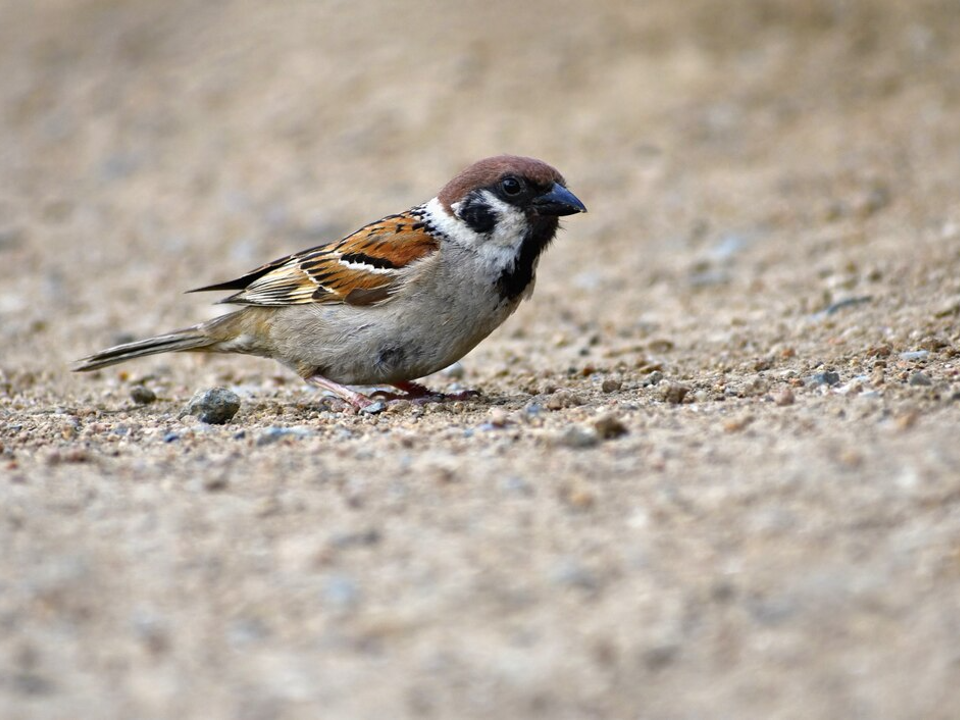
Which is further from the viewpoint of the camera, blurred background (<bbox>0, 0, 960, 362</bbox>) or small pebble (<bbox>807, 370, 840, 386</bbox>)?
blurred background (<bbox>0, 0, 960, 362</bbox>)

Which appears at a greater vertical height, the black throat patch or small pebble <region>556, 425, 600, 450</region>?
the black throat patch

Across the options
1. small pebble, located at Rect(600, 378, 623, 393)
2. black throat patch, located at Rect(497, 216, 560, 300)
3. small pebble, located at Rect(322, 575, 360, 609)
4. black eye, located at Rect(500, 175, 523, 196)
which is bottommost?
small pebble, located at Rect(322, 575, 360, 609)

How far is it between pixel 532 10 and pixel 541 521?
942cm

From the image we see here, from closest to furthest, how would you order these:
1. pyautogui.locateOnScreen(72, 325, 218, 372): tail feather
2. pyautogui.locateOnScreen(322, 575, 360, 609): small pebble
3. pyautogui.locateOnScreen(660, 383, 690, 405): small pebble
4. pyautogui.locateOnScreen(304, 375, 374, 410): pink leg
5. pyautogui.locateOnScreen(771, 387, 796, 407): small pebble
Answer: pyautogui.locateOnScreen(322, 575, 360, 609): small pebble → pyautogui.locateOnScreen(771, 387, 796, 407): small pebble → pyautogui.locateOnScreen(660, 383, 690, 405): small pebble → pyautogui.locateOnScreen(304, 375, 374, 410): pink leg → pyautogui.locateOnScreen(72, 325, 218, 372): tail feather

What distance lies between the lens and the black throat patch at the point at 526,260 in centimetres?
590

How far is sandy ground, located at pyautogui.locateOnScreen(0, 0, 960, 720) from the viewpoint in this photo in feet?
10.8

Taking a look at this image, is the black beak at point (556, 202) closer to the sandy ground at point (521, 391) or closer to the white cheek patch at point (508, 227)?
the white cheek patch at point (508, 227)

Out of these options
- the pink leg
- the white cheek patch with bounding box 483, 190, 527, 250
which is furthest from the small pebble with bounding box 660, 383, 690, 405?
the pink leg

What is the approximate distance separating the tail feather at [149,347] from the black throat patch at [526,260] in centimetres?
165

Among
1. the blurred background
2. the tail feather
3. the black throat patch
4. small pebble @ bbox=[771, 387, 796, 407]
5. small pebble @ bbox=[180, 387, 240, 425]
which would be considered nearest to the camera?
small pebble @ bbox=[771, 387, 796, 407]

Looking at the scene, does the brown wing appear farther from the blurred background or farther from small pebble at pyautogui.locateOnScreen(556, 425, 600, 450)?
the blurred background

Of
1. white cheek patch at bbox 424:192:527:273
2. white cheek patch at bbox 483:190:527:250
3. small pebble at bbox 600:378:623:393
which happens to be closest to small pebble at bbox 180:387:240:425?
white cheek patch at bbox 424:192:527:273

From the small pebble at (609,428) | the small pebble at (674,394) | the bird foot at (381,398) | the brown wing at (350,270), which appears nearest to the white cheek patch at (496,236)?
the brown wing at (350,270)

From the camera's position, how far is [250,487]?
4.36 meters
